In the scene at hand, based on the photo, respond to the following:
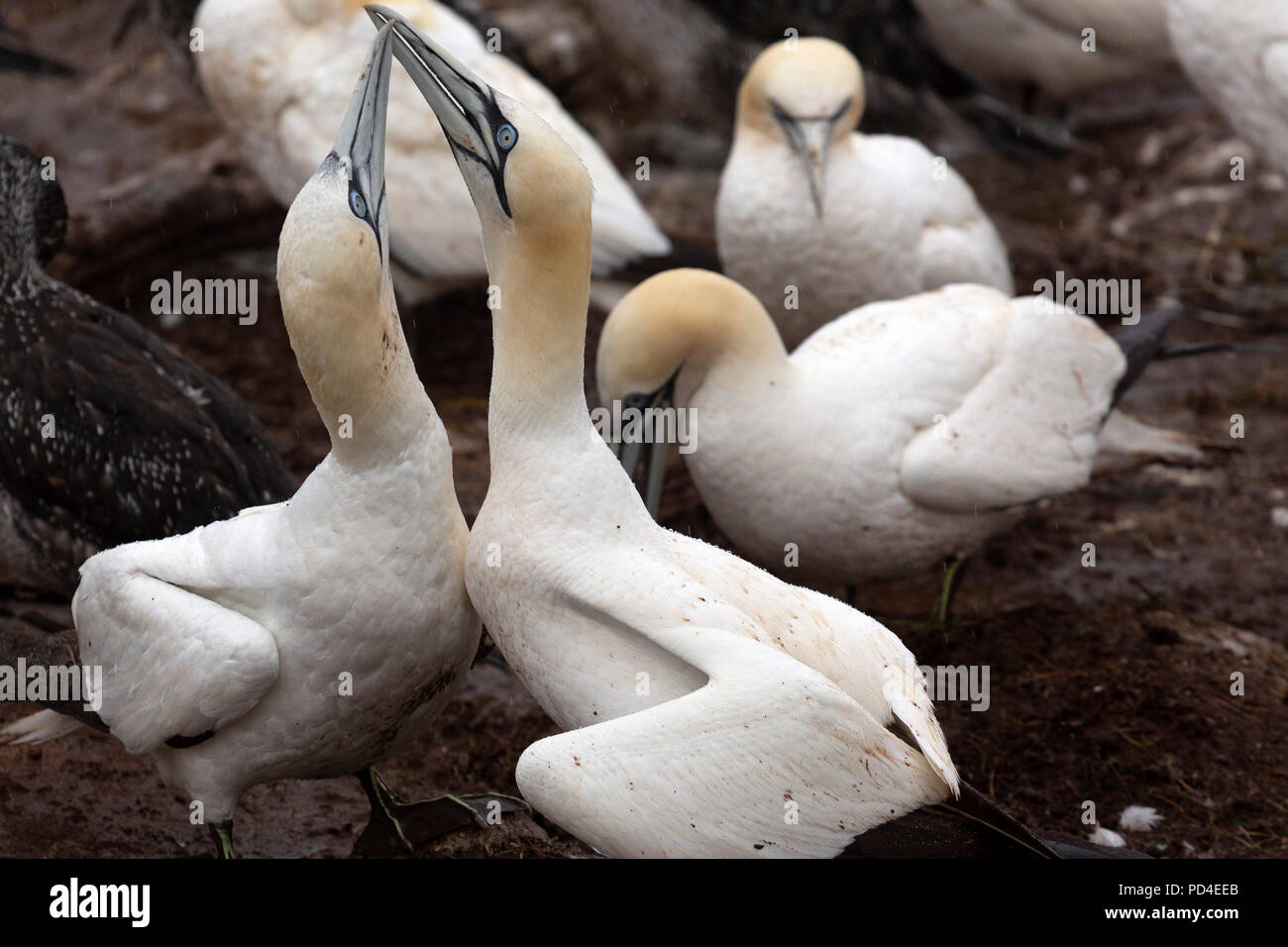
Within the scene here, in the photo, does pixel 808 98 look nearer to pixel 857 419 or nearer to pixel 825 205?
pixel 825 205

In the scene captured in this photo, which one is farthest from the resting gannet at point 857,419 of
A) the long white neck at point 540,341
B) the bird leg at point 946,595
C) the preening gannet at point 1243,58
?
the preening gannet at point 1243,58

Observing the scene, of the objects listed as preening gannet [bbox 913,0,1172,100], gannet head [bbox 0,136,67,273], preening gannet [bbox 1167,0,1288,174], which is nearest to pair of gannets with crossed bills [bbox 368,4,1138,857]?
gannet head [bbox 0,136,67,273]

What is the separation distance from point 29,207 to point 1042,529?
377 cm

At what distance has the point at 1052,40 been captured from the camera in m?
9.18

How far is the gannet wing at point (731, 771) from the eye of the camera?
Answer: 3.15 meters

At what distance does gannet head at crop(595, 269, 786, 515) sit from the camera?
4.95 meters

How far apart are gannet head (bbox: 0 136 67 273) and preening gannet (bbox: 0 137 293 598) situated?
24cm

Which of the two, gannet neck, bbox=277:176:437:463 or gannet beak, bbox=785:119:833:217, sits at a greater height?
gannet beak, bbox=785:119:833:217

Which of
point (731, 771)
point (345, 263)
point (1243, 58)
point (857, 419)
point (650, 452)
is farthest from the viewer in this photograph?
point (1243, 58)

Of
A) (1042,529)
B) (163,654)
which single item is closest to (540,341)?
(163,654)

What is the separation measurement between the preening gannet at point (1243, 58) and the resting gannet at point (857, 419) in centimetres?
258

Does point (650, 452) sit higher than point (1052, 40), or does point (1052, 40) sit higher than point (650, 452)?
point (1052, 40)

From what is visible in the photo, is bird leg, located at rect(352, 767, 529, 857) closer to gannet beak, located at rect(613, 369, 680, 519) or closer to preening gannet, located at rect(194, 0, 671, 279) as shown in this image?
gannet beak, located at rect(613, 369, 680, 519)
